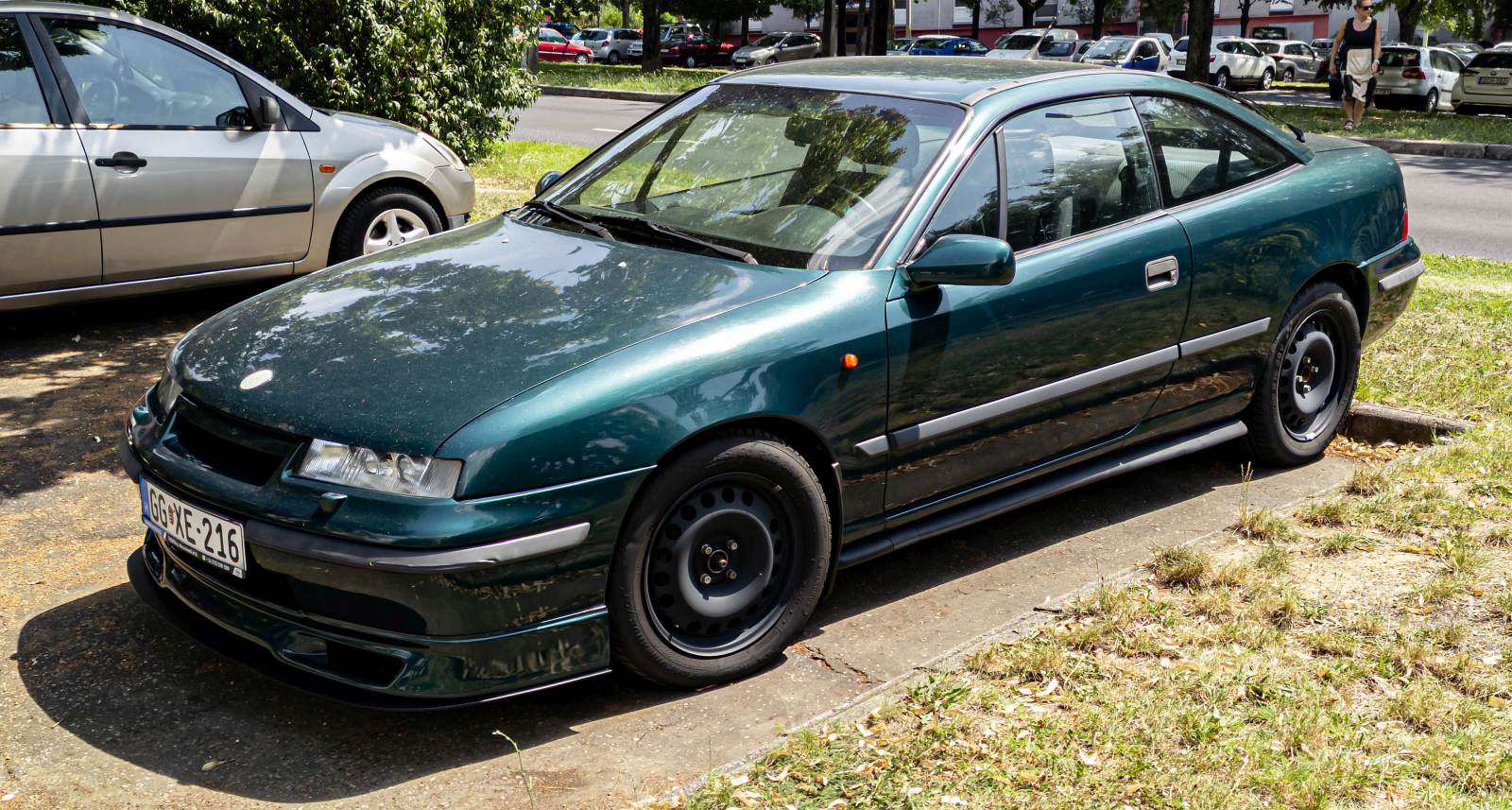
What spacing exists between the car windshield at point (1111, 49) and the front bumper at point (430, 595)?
2943 centimetres

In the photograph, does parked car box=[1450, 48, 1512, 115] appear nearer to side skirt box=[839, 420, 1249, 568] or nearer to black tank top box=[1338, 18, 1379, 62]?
black tank top box=[1338, 18, 1379, 62]

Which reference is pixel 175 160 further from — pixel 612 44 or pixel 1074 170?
pixel 612 44

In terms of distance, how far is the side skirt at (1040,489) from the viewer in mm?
4023

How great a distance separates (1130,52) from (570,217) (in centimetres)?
2857

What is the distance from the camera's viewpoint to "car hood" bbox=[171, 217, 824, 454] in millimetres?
3299

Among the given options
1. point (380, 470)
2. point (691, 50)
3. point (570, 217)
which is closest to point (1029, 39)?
point (691, 50)

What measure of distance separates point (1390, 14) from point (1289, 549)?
61294mm

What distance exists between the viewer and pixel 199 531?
3404 millimetres

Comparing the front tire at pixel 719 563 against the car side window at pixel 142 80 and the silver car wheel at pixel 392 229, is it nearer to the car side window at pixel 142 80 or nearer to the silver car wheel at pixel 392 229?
the silver car wheel at pixel 392 229

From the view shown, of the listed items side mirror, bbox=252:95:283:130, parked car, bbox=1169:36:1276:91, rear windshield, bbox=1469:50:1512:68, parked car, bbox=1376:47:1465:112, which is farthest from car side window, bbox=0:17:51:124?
parked car, bbox=1169:36:1276:91

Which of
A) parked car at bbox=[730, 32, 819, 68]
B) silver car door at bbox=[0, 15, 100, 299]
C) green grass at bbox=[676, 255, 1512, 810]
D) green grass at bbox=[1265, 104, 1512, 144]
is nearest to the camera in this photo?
green grass at bbox=[676, 255, 1512, 810]

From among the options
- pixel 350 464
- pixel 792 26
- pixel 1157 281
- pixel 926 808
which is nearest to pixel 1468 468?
pixel 1157 281

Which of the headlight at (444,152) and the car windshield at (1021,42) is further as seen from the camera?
the car windshield at (1021,42)

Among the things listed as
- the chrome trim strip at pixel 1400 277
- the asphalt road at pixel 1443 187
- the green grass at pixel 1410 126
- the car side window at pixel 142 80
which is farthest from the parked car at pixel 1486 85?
the car side window at pixel 142 80
